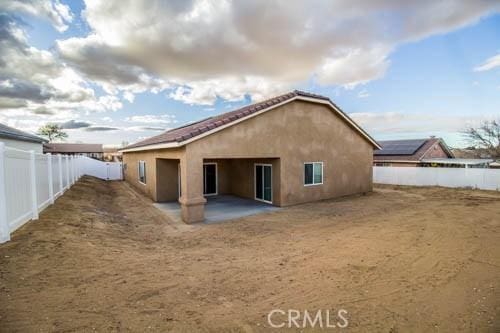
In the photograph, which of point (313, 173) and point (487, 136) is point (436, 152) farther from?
point (313, 173)

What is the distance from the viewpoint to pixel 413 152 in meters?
28.3

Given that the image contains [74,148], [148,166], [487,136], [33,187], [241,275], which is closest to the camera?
[241,275]

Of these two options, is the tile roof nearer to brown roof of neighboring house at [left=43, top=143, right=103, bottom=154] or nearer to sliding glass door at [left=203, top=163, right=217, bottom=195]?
sliding glass door at [left=203, top=163, right=217, bottom=195]

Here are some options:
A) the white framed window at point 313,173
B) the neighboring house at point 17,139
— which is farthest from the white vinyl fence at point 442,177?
the neighboring house at point 17,139

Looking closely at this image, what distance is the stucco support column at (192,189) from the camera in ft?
31.9

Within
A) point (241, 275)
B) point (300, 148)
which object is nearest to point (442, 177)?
point (300, 148)

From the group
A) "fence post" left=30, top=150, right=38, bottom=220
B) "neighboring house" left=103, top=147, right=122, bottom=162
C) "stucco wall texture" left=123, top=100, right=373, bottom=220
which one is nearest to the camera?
"fence post" left=30, top=150, right=38, bottom=220

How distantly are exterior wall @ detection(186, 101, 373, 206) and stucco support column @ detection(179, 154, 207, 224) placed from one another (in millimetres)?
421

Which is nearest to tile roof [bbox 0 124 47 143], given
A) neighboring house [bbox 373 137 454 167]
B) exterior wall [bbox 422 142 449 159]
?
neighboring house [bbox 373 137 454 167]

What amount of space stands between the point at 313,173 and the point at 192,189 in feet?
23.1

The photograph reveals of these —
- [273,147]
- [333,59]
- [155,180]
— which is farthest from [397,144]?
[155,180]

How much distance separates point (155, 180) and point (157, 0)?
858 cm

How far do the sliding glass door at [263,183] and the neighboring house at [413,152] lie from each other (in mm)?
20959

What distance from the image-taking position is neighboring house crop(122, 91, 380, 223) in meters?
10.0
